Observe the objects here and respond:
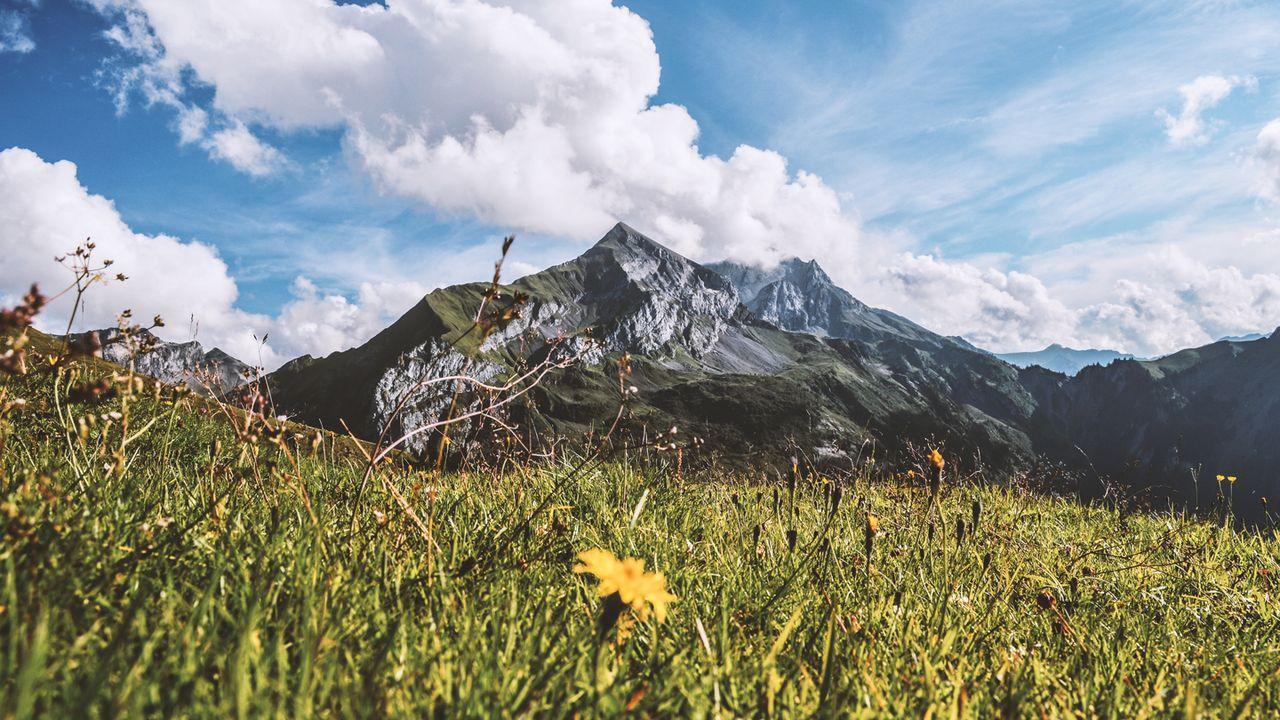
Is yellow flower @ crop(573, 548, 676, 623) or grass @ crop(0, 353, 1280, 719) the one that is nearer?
grass @ crop(0, 353, 1280, 719)

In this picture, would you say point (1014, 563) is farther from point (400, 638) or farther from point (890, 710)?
point (400, 638)

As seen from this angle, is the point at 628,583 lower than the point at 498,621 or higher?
higher

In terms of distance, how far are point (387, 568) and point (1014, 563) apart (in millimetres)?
4385

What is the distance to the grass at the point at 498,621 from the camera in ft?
4.80

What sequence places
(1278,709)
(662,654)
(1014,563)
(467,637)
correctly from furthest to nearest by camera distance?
(1014,563) < (1278,709) < (662,654) < (467,637)

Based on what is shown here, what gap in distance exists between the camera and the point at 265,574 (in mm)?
2010

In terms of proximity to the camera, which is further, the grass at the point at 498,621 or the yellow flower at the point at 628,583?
the yellow flower at the point at 628,583

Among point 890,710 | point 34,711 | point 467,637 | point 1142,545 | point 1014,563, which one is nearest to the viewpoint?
point 34,711

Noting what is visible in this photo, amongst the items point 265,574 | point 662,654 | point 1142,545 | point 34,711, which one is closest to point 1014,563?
point 1142,545

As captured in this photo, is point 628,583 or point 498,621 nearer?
point 628,583

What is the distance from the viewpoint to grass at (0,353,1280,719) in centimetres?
146

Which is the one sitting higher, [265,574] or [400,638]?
[265,574]

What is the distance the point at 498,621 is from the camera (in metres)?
1.92

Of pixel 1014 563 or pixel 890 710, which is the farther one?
pixel 1014 563
